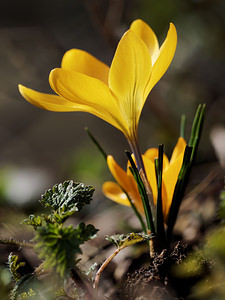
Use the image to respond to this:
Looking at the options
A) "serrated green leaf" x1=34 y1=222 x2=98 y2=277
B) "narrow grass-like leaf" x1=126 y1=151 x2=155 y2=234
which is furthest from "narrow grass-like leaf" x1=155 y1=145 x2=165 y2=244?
"serrated green leaf" x1=34 y1=222 x2=98 y2=277

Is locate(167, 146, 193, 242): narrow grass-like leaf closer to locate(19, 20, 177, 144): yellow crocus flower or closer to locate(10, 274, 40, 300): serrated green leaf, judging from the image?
locate(19, 20, 177, 144): yellow crocus flower

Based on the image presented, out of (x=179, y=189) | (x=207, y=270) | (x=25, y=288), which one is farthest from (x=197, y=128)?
(x=25, y=288)

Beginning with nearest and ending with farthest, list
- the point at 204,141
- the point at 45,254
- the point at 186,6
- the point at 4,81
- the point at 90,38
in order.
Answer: the point at 45,254
the point at 204,141
the point at 186,6
the point at 4,81
the point at 90,38

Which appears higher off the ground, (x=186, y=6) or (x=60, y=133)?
(x=186, y=6)

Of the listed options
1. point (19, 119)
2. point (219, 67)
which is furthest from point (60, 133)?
point (219, 67)

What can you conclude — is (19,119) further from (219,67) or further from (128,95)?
(128,95)
